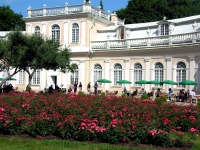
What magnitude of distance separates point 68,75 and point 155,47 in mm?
10933

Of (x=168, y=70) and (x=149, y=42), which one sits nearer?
(x=168, y=70)

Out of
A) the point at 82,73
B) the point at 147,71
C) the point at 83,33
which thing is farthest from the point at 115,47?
the point at 82,73

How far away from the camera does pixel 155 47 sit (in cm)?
3155

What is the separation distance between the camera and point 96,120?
397 inches

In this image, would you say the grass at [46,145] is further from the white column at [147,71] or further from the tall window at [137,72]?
the tall window at [137,72]

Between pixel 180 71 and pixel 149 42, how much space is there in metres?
4.24

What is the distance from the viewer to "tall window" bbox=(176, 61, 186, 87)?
30047mm

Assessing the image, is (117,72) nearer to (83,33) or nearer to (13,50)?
(83,33)

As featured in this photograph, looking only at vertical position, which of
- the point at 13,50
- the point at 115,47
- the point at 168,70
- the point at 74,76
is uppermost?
the point at 115,47

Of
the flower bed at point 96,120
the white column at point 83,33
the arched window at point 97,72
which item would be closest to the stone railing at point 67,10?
the white column at point 83,33

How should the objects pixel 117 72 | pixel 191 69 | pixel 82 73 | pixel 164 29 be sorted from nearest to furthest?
pixel 191 69
pixel 164 29
pixel 117 72
pixel 82 73

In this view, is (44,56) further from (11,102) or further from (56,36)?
(56,36)

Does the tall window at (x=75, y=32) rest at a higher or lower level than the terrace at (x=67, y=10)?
lower

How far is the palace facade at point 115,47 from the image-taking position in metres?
30.2
